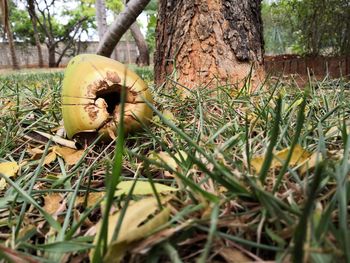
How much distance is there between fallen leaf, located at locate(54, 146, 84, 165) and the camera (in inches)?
36.7

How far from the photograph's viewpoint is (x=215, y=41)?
1678 millimetres

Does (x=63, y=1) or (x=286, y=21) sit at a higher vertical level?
(x=63, y=1)

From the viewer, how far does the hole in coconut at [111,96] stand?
3.44 ft

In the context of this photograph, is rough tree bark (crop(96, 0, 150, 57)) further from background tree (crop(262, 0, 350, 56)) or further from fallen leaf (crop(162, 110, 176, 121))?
background tree (crop(262, 0, 350, 56))

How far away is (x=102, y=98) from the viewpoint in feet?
3.46

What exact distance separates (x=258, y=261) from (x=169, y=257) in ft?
0.33

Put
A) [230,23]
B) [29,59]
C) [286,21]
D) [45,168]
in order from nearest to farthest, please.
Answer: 1. [45,168]
2. [230,23]
3. [286,21]
4. [29,59]

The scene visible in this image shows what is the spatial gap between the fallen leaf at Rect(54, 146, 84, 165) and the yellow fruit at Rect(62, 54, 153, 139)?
5 centimetres

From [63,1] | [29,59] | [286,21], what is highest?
[63,1]

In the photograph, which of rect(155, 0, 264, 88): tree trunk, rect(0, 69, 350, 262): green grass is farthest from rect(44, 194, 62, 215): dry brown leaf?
rect(155, 0, 264, 88): tree trunk

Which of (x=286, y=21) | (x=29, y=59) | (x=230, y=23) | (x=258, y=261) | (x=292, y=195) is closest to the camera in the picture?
(x=258, y=261)

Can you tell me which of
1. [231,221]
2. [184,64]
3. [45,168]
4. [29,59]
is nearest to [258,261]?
[231,221]

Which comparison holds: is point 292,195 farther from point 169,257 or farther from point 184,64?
point 184,64

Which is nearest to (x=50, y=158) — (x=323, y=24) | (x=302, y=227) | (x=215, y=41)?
(x=302, y=227)
